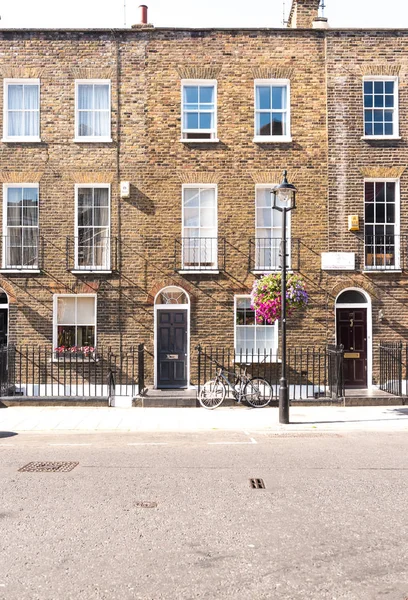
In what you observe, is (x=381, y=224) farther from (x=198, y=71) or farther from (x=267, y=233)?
(x=198, y=71)

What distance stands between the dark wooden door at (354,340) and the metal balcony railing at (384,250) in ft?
4.59

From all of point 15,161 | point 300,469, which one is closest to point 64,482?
point 300,469

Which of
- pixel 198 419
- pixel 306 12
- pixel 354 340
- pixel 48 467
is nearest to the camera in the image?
pixel 48 467

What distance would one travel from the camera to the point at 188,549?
5102 millimetres

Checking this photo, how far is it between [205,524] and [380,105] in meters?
14.4

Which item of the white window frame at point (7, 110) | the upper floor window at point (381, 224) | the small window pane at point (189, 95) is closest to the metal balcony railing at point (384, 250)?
the upper floor window at point (381, 224)

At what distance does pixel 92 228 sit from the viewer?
1653 cm

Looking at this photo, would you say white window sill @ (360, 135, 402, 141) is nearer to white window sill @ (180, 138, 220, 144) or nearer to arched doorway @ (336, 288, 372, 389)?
white window sill @ (180, 138, 220, 144)

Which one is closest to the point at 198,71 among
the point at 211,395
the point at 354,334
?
the point at 354,334

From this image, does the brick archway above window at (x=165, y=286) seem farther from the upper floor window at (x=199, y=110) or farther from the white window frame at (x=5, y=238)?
the upper floor window at (x=199, y=110)

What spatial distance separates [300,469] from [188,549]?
3.17 meters

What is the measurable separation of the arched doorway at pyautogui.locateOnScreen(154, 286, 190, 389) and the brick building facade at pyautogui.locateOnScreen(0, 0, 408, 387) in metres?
0.08

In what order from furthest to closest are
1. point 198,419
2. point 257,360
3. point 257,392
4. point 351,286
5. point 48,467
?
point 351,286, point 257,360, point 257,392, point 198,419, point 48,467

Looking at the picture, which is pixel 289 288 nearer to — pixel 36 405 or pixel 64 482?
pixel 36 405
